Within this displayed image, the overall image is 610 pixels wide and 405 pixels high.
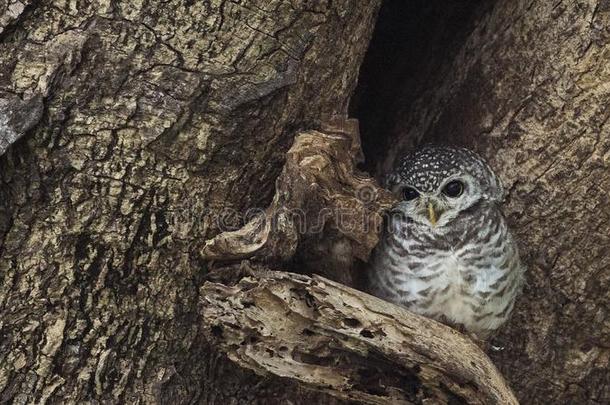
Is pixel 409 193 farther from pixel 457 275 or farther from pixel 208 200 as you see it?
pixel 208 200

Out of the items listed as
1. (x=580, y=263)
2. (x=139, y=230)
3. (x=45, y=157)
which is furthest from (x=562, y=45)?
(x=45, y=157)

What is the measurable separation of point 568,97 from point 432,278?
0.73m

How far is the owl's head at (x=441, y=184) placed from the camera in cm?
265

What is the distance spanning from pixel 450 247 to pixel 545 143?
471 mm

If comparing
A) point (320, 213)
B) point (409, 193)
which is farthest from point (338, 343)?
point (409, 193)

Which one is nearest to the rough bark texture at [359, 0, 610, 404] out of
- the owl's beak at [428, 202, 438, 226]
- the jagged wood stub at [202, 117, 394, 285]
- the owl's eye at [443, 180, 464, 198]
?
the owl's eye at [443, 180, 464, 198]

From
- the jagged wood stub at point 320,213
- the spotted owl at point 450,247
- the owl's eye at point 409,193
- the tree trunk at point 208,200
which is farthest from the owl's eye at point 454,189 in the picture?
the jagged wood stub at point 320,213

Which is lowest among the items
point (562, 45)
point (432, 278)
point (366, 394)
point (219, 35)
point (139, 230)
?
point (366, 394)

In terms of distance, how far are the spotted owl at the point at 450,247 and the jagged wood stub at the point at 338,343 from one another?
0.44m

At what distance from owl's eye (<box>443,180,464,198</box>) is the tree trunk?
0.36 meters

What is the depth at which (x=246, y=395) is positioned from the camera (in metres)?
2.42

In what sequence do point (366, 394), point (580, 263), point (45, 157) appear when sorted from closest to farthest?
point (45, 157)
point (366, 394)
point (580, 263)

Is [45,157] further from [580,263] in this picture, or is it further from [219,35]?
[580,263]

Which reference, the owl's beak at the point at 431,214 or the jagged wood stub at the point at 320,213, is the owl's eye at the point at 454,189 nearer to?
the owl's beak at the point at 431,214
